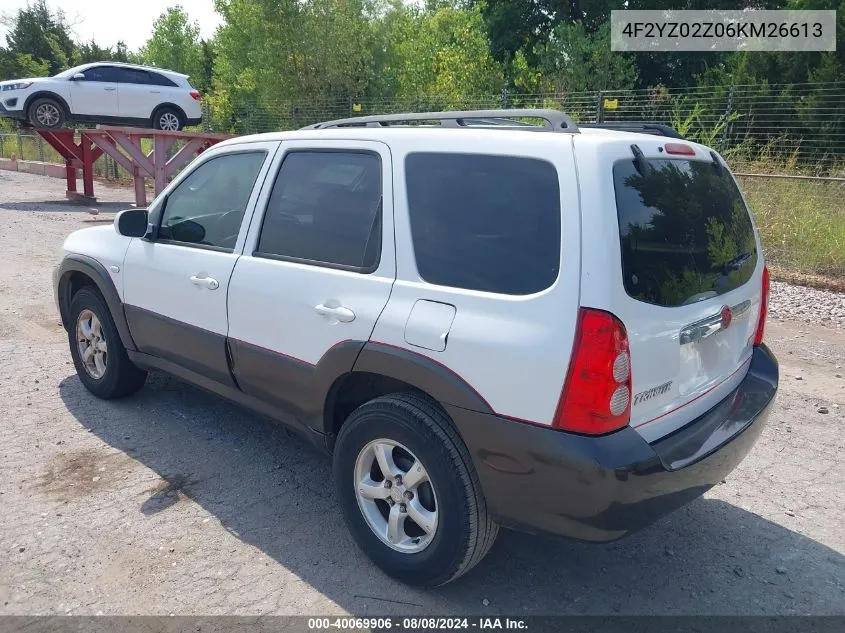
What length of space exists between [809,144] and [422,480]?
14.1 meters

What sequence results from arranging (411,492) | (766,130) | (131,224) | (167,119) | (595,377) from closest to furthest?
(595,377), (411,492), (131,224), (766,130), (167,119)

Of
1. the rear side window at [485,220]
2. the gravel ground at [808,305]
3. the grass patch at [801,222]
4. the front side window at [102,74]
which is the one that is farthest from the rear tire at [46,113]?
the rear side window at [485,220]

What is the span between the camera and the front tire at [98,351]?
15.3 feet

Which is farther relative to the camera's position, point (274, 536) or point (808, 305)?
point (808, 305)

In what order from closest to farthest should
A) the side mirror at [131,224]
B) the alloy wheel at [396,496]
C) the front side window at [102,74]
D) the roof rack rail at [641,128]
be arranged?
1. the alloy wheel at [396,496]
2. the roof rack rail at [641,128]
3. the side mirror at [131,224]
4. the front side window at [102,74]

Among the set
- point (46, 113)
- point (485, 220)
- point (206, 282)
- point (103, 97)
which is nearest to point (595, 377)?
point (485, 220)

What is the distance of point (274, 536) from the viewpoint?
3.35m

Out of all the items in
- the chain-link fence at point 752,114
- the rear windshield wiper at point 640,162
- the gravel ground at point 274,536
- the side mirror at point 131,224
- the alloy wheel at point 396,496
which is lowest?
the gravel ground at point 274,536

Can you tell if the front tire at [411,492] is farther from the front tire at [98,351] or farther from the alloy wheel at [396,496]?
the front tire at [98,351]

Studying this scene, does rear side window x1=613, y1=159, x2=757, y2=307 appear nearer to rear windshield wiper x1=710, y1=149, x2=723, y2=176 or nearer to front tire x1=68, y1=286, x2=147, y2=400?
rear windshield wiper x1=710, y1=149, x2=723, y2=176

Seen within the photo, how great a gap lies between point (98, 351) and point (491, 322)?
338 cm

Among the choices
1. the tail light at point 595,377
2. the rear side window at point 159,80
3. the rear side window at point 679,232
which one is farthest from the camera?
the rear side window at point 159,80

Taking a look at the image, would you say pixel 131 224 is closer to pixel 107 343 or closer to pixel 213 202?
pixel 213 202

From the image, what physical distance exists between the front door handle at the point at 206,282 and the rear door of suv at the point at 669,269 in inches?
82.4
